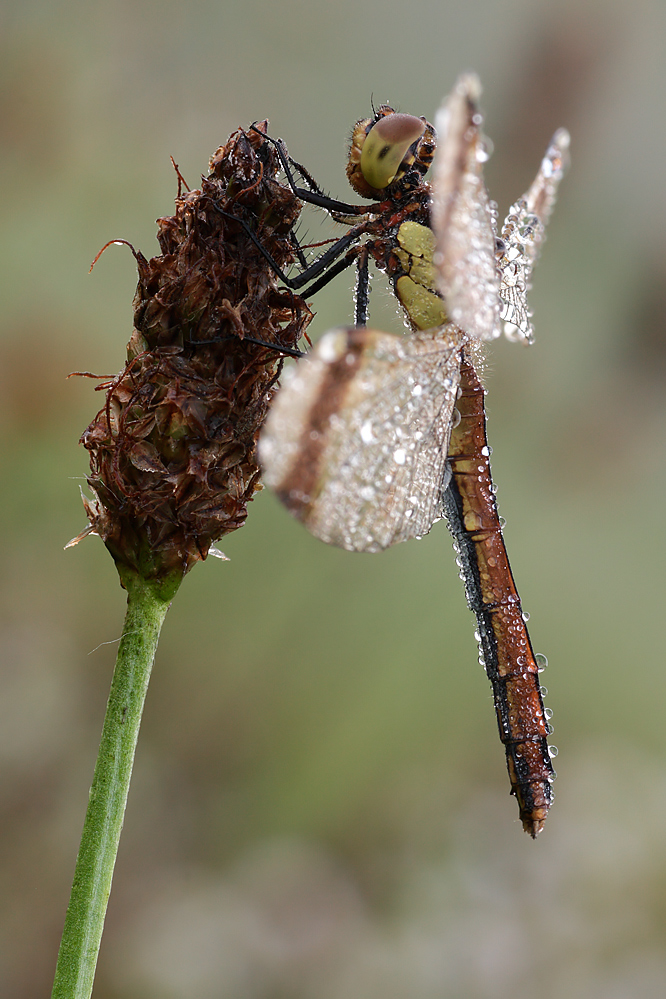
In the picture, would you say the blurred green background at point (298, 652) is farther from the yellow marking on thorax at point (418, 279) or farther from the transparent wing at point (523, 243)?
the transparent wing at point (523, 243)

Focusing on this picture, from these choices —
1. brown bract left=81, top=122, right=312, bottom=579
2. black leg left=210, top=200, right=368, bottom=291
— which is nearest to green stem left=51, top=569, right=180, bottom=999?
brown bract left=81, top=122, right=312, bottom=579

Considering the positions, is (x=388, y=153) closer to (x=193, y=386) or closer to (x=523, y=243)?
(x=523, y=243)

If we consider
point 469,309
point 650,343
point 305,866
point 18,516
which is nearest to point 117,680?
point 469,309

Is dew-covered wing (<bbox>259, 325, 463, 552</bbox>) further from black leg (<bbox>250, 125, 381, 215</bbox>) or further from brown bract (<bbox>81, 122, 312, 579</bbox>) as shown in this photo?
black leg (<bbox>250, 125, 381, 215</bbox>)

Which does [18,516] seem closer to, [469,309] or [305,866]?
[305,866]

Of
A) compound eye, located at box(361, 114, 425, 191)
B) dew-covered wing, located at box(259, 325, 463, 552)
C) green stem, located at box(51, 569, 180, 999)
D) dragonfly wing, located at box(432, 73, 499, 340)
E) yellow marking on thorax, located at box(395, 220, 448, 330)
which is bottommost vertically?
green stem, located at box(51, 569, 180, 999)

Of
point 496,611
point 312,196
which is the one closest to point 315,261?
point 312,196

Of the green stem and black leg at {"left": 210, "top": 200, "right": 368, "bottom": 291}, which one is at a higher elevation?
black leg at {"left": 210, "top": 200, "right": 368, "bottom": 291}

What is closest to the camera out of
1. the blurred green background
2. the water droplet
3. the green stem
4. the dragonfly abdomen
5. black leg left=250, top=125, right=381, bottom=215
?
the green stem
